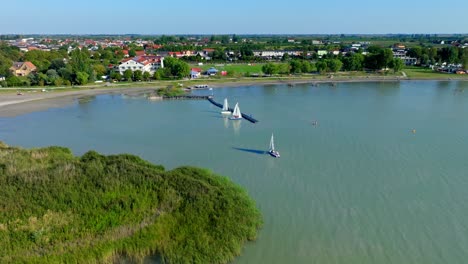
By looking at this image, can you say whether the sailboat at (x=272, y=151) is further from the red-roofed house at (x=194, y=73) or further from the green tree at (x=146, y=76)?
the red-roofed house at (x=194, y=73)

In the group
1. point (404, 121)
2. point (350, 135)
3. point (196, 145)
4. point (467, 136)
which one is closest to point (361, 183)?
point (350, 135)

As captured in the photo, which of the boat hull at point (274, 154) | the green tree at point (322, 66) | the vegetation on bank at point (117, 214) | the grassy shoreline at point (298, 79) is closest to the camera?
the vegetation on bank at point (117, 214)

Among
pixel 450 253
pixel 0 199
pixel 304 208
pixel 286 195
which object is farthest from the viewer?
pixel 286 195

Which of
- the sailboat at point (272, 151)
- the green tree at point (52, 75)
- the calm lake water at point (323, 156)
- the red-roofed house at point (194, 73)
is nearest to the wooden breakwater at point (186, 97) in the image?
the calm lake water at point (323, 156)

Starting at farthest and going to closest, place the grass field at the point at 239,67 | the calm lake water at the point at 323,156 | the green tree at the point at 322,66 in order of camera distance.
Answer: the grass field at the point at 239,67 < the green tree at the point at 322,66 < the calm lake water at the point at 323,156

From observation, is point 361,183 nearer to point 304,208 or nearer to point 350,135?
point 304,208

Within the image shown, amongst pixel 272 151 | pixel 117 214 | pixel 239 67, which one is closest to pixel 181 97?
pixel 272 151

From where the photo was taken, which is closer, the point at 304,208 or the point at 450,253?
the point at 450,253

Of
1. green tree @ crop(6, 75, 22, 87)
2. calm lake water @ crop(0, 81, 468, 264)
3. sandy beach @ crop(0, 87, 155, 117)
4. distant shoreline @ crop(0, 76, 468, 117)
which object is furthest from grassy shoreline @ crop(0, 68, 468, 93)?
calm lake water @ crop(0, 81, 468, 264)

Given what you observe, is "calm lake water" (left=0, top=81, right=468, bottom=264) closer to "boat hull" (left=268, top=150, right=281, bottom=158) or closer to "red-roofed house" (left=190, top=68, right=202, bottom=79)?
"boat hull" (left=268, top=150, right=281, bottom=158)
